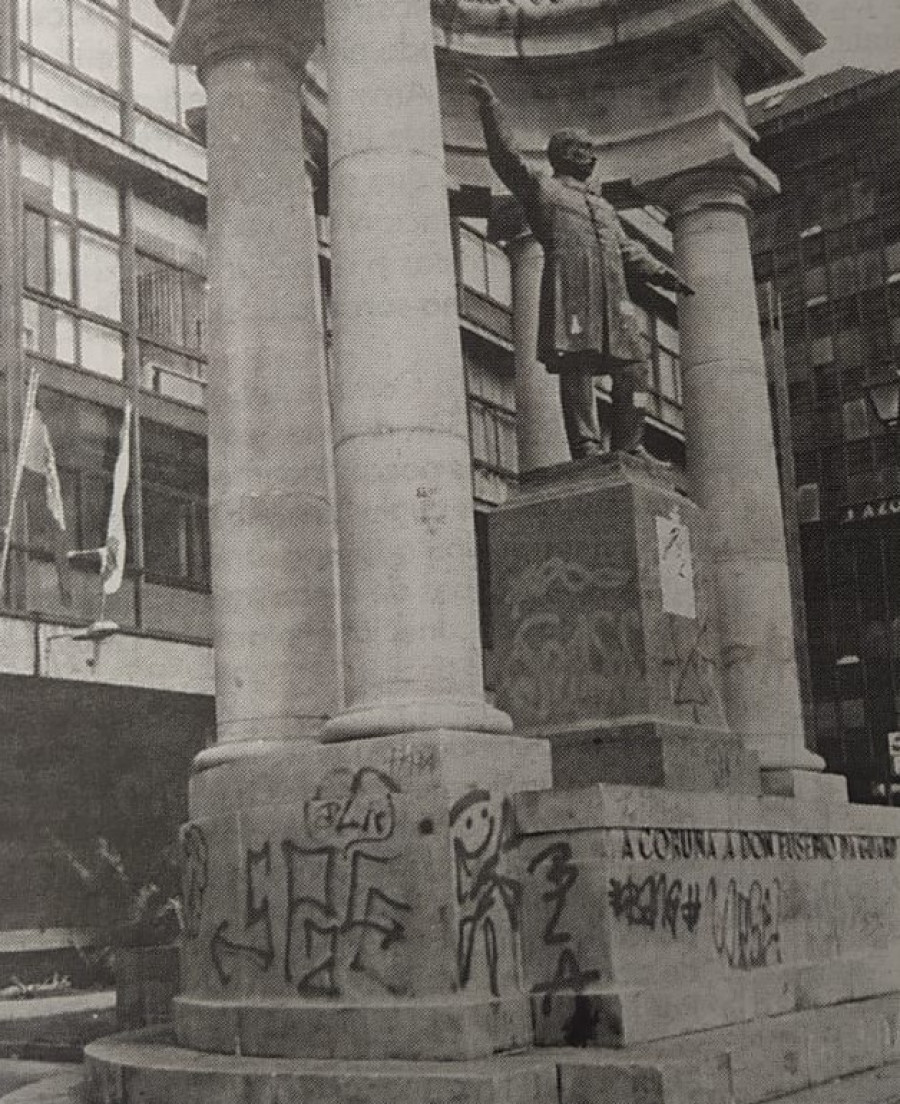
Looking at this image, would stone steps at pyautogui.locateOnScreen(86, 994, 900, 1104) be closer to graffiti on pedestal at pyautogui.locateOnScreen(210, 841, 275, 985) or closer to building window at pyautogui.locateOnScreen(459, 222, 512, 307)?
graffiti on pedestal at pyautogui.locateOnScreen(210, 841, 275, 985)

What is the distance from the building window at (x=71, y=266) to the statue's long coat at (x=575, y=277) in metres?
18.2

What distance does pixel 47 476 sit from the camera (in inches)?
1208

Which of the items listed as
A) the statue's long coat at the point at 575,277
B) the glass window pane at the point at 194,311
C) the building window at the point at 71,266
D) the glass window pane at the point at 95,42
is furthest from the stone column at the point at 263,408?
the glass window pane at the point at 194,311

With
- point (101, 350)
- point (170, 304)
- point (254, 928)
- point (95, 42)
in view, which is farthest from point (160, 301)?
point (254, 928)

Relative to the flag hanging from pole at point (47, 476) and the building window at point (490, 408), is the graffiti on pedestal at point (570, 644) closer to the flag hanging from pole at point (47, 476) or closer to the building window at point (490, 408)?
the flag hanging from pole at point (47, 476)

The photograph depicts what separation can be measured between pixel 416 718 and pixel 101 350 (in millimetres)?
22974

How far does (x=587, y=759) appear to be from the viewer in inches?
525

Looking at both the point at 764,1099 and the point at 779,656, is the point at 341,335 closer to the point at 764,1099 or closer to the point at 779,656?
the point at 764,1099

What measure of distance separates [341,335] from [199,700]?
2242cm

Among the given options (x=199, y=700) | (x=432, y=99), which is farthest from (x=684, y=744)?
(x=199, y=700)

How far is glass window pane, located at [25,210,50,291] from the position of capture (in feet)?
104

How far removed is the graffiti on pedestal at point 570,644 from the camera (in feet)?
44.5

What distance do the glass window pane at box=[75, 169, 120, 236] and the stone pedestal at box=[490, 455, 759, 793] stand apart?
21.0m

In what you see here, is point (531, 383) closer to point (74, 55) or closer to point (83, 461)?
point (83, 461)
